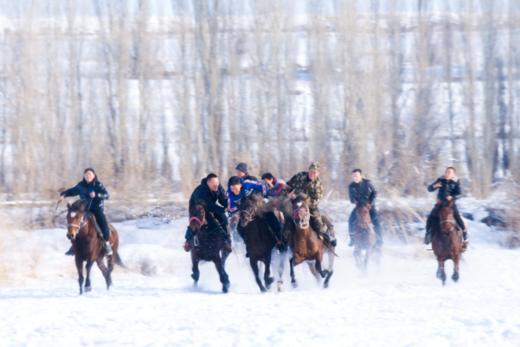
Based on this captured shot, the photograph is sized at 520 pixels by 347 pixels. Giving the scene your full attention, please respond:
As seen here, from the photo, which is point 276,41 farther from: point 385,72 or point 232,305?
point 232,305

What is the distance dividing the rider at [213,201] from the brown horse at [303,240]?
1.15 meters

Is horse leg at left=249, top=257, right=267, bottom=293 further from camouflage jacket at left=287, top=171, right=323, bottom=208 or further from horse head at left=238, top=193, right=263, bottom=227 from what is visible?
camouflage jacket at left=287, top=171, right=323, bottom=208

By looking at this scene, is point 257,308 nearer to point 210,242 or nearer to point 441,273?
point 210,242

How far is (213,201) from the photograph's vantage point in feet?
51.0

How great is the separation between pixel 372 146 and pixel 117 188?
8.59m

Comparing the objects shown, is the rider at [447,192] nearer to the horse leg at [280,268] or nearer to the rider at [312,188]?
the rider at [312,188]

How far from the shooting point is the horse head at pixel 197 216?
49.6ft

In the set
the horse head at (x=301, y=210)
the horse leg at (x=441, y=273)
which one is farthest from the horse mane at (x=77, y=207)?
the horse leg at (x=441, y=273)

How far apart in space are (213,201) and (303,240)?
62.5 inches

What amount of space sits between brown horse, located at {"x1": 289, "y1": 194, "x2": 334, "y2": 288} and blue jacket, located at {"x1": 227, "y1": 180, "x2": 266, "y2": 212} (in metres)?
0.83

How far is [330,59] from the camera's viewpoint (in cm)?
3294

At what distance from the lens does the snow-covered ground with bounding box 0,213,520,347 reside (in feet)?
35.6

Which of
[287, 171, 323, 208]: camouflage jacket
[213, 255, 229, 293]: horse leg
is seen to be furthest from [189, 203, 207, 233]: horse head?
[287, 171, 323, 208]: camouflage jacket

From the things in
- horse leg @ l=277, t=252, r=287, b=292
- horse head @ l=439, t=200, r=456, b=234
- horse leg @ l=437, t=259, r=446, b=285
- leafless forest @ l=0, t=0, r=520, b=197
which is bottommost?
horse leg @ l=437, t=259, r=446, b=285
